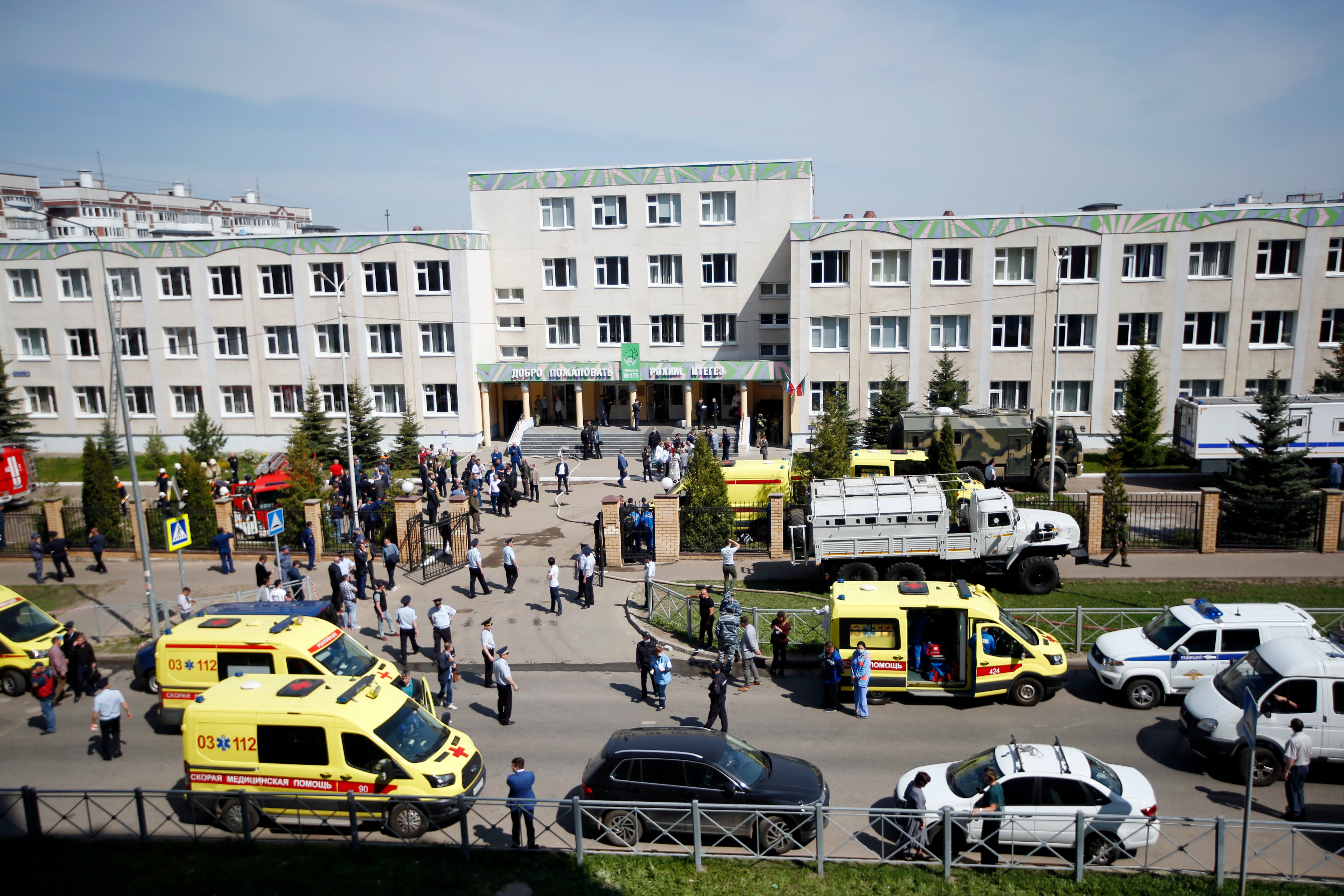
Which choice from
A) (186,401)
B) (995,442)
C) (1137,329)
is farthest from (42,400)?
(1137,329)

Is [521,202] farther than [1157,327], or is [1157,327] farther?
[521,202]

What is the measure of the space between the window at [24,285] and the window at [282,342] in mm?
13038

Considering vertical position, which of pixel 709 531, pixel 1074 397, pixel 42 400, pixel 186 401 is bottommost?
pixel 709 531

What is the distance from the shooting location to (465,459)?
1547 inches

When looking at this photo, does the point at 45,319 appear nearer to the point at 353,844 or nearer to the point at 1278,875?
the point at 353,844

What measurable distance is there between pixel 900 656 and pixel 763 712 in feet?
8.84

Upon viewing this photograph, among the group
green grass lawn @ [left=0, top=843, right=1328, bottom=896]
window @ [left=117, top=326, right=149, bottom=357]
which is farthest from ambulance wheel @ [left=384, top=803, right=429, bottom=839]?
window @ [left=117, top=326, right=149, bottom=357]

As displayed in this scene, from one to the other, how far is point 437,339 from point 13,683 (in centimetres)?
2678

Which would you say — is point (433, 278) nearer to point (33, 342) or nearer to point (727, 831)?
point (33, 342)

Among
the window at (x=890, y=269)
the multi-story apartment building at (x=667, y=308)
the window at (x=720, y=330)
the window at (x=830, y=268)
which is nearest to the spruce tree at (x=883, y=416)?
the multi-story apartment building at (x=667, y=308)

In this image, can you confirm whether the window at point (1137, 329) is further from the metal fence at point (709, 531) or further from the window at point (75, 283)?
the window at point (75, 283)

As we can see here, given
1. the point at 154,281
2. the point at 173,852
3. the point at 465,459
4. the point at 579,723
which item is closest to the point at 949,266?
the point at 465,459

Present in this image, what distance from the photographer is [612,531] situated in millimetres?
23422

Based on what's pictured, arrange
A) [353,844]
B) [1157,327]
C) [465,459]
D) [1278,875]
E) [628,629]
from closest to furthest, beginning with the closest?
1. [1278,875]
2. [353,844]
3. [628,629]
4. [1157,327]
5. [465,459]
